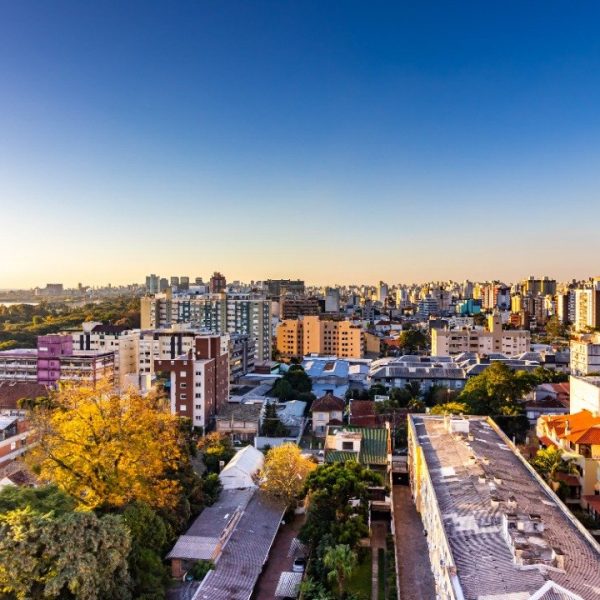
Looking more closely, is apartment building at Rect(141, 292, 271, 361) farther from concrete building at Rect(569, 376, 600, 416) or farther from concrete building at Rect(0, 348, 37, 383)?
concrete building at Rect(569, 376, 600, 416)

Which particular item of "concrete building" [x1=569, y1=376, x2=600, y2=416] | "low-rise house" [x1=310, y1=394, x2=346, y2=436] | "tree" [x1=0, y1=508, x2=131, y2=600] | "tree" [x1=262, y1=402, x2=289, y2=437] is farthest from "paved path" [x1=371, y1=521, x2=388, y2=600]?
"low-rise house" [x1=310, y1=394, x2=346, y2=436]

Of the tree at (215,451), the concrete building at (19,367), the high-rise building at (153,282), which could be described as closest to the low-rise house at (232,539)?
the tree at (215,451)

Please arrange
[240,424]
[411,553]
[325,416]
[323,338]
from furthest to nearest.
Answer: [323,338] < [325,416] < [240,424] < [411,553]

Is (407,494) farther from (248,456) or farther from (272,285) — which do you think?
(272,285)

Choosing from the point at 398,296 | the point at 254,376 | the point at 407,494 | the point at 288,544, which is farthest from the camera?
the point at 398,296

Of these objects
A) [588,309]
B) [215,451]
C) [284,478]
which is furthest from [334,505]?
[588,309]

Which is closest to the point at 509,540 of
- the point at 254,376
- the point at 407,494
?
the point at 407,494

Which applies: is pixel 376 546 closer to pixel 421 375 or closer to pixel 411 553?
pixel 411 553
